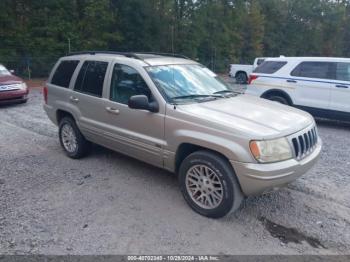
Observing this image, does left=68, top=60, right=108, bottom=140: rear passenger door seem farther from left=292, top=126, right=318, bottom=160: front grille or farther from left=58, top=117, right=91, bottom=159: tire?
left=292, top=126, right=318, bottom=160: front grille

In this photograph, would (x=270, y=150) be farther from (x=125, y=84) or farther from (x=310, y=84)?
(x=310, y=84)

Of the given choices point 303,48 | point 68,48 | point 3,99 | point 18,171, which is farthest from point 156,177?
point 303,48

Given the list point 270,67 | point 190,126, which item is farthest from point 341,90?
point 190,126

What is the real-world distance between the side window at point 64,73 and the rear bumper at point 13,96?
572cm

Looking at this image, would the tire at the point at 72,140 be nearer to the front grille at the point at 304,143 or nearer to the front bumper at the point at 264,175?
the front bumper at the point at 264,175

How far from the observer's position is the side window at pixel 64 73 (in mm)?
5773

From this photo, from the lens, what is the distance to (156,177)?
5031mm

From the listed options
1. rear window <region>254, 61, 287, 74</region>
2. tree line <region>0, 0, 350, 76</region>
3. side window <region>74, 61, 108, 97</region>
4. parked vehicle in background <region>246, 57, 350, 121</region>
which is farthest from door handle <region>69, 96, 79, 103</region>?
tree line <region>0, 0, 350, 76</region>

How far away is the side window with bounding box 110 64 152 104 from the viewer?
177 inches

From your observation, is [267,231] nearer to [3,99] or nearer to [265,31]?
[3,99]

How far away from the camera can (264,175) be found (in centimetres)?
344

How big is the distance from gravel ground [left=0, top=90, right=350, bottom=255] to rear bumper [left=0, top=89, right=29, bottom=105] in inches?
229

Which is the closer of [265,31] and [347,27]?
[265,31]

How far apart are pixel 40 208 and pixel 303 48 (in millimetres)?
43053
